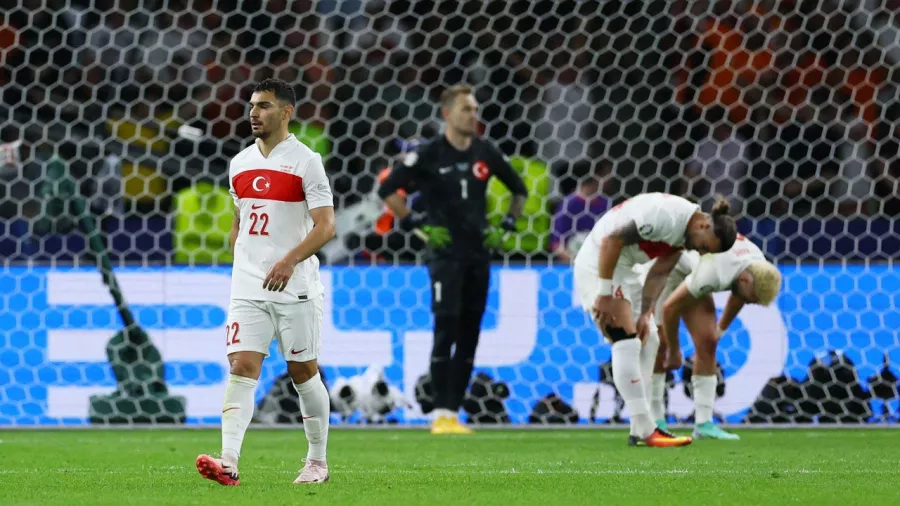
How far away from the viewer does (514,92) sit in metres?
10.2

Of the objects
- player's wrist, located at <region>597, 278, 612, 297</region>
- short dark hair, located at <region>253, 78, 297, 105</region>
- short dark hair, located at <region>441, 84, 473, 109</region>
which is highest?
short dark hair, located at <region>441, 84, 473, 109</region>

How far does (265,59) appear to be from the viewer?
992 cm

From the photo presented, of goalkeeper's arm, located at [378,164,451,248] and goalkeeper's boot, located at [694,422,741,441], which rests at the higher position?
goalkeeper's arm, located at [378,164,451,248]

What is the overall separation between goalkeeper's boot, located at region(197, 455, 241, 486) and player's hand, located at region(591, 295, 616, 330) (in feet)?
8.33

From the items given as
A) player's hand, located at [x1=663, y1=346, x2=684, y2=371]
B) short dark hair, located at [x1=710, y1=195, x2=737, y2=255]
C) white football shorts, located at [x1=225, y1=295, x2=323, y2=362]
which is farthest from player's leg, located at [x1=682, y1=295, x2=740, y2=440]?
white football shorts, located at [x1=225, y1=295, x2=323, y2=362]

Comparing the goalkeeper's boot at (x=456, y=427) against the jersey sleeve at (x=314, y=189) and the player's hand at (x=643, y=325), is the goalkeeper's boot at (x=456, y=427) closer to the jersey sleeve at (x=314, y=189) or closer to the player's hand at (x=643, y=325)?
the player's hand at (x=643, y=325)

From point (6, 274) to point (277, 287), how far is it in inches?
173

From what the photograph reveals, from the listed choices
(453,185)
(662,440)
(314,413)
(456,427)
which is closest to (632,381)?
(662,440)

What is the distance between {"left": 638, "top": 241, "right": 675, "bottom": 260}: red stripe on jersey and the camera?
22.6 feet

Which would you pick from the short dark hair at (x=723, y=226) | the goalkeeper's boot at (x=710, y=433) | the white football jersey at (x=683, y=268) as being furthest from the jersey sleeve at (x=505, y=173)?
the short dark hair at (x=723, y=226)

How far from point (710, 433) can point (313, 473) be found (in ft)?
10.5

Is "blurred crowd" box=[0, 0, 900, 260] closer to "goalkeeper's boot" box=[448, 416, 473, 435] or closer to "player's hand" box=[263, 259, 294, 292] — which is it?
"goalkeeper's boot" box=[448, 416, 473, 435]

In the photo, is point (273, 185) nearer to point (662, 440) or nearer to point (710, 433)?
point (662, 440)

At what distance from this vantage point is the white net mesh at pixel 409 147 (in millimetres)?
8539
